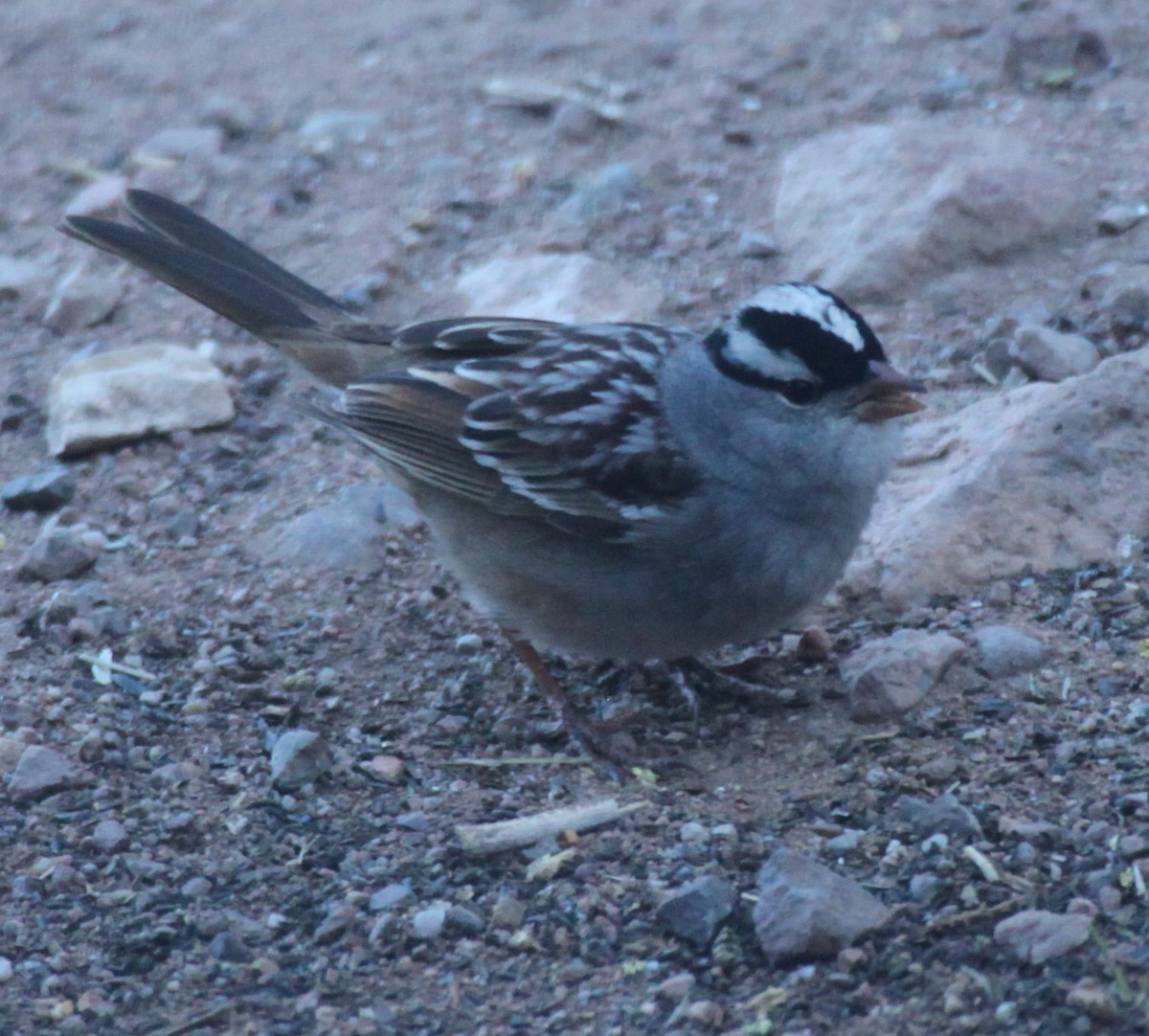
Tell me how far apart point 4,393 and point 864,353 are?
3209mm

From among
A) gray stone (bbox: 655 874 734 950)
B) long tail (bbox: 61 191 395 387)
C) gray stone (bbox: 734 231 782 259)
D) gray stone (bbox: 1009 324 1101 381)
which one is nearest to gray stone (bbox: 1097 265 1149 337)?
gray stone (bbox: 1009 324 1101 381)

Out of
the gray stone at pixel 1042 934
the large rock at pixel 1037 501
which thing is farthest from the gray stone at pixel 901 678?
the gray stone at pixel 1042 934

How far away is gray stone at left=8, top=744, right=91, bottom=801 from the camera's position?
427 cm

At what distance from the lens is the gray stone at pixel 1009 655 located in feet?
14.6

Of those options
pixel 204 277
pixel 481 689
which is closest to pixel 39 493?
pixel 204 277

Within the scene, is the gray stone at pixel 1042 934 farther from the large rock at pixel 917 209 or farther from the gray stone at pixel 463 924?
the large rock at pixel 917 209

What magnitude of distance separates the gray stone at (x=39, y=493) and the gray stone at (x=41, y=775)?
4.52ft

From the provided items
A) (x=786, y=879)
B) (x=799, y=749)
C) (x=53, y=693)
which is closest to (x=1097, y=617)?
(x=799, y=749)

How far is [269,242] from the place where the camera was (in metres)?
6.84

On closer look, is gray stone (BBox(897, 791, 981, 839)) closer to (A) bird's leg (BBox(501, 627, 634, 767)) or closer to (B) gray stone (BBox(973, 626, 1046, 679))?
(B) gray stone (BBox(973, 626, 1046, 679))

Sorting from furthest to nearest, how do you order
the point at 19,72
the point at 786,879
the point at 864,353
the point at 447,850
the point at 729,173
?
the point at 19,72
the point at 729,173
the point at 864,353
the point at 447,850
the point at 786,879

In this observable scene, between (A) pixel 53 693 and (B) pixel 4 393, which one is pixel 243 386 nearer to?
(B) pixel 4 393

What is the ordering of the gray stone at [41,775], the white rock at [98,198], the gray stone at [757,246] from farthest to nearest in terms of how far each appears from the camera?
1. the white rock at [98,198]
2. the gray stone at [757,246]
3. the gray stone at [41,775]

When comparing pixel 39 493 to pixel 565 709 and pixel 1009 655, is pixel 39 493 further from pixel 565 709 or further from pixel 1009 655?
pixel 1009 655
